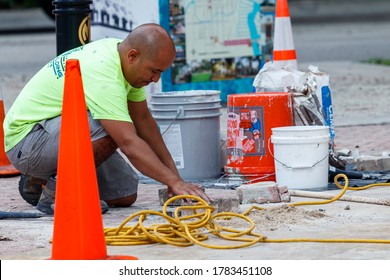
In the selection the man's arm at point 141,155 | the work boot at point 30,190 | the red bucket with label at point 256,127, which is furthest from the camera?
the red bucket with label at point 256,127

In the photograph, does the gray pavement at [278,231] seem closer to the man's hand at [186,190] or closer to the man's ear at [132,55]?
the man's hand at [186,190]

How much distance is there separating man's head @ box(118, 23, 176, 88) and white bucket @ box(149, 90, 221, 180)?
1.54m

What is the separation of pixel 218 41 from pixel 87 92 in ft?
18.4

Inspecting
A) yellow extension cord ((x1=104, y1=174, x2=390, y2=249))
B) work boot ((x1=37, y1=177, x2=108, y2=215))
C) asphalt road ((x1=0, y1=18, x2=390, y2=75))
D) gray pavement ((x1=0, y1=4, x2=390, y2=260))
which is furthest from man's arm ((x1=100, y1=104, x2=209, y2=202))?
asphalt road ((x1=0, y1=18, x2=390, y2=75))

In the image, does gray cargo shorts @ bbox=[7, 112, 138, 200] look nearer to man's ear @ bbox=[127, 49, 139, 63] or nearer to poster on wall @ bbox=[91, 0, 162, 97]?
man's ear @ bbox=[127, 49, 139, 63]

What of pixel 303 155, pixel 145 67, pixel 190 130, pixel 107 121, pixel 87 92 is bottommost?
pixel 303 155

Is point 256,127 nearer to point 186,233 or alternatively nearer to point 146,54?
point 146,54

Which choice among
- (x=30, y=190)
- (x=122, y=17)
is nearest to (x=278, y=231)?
(x=30, y=190)

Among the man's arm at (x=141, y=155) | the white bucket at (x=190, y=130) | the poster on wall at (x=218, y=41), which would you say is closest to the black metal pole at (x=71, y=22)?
the white bucket at (x=190, y=130)

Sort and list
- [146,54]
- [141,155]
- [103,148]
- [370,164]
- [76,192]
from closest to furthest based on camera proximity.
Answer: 1. [76,192]
2. [141,155]
3. [146,54]
4. [103,148]
5. [370,164]

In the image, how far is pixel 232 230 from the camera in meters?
4.99

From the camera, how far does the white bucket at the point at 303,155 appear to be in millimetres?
6480

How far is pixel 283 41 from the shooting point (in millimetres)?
8086

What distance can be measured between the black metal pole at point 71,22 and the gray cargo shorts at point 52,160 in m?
1.24
